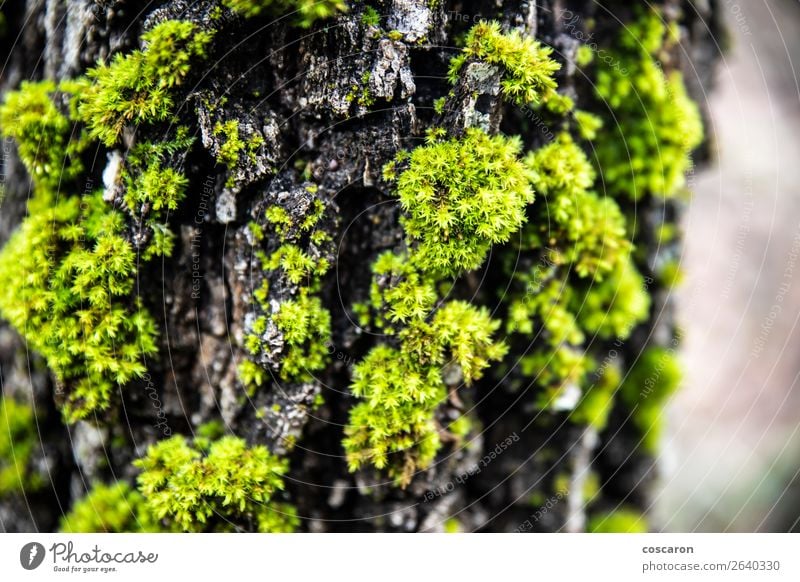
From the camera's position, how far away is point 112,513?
83.3 inches

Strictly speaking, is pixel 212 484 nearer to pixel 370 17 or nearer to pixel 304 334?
pixel 304 334

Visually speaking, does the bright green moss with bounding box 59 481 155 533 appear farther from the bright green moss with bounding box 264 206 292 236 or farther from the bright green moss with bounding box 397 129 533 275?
the bright green moss with bounding box 397 129 533 275

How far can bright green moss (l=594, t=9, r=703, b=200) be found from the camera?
85.0 inches

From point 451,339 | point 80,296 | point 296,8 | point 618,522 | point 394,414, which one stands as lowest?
point 618,522

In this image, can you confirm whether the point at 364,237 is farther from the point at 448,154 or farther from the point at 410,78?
the point at 410,78

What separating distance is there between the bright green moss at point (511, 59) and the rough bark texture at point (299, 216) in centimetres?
6

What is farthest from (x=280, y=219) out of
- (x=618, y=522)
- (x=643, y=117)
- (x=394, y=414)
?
(x=618, y=522)

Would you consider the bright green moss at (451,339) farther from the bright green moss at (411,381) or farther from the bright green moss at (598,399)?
the bright green moss at (598,399)

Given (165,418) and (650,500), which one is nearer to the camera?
(165,418)

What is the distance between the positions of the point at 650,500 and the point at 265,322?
2.42 m

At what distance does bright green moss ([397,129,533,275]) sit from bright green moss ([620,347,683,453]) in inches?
51.0

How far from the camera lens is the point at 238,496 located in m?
1.91

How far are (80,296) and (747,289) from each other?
196 inches

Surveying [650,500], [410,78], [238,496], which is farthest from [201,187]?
[650,500]
